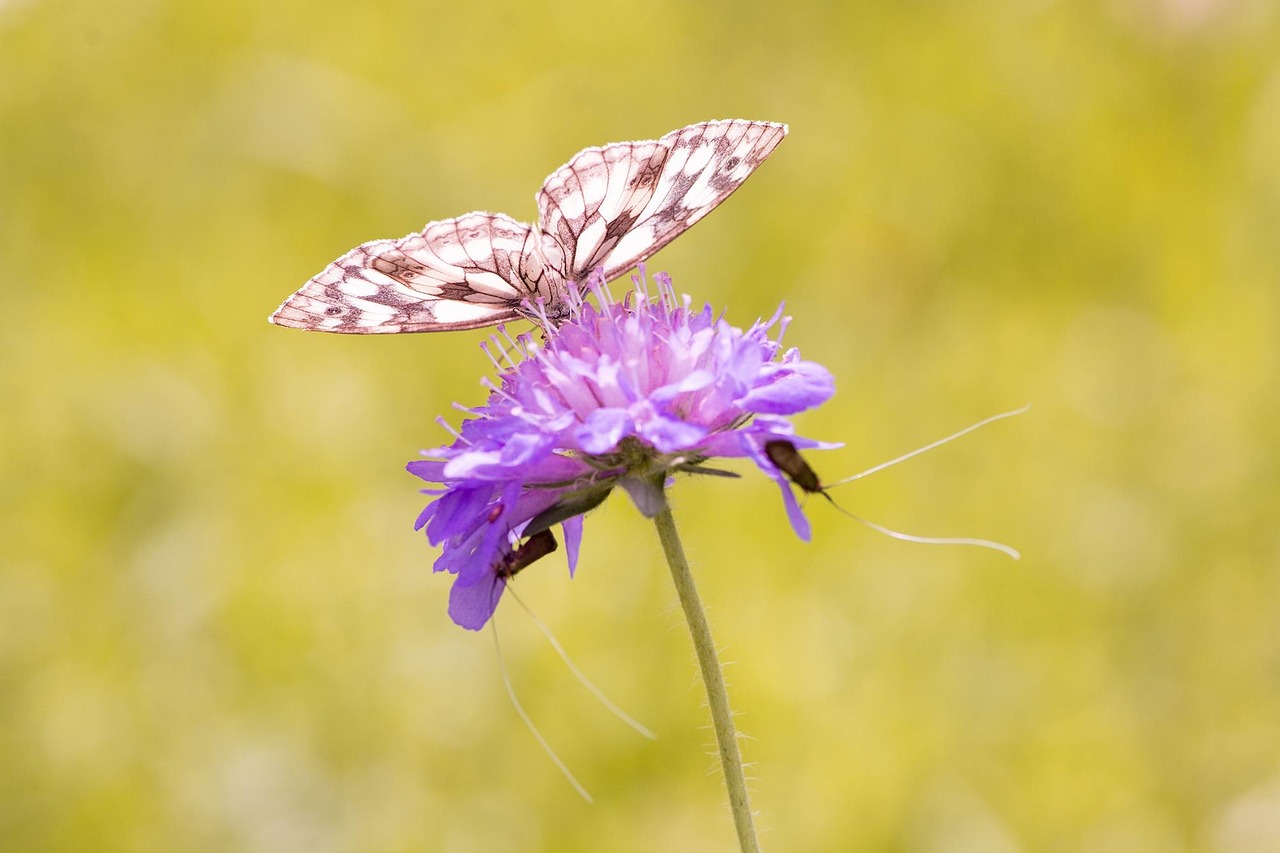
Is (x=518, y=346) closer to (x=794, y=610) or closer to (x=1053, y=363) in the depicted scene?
(x=794, y=610)

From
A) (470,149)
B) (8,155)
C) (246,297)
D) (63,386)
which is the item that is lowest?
(63,386)

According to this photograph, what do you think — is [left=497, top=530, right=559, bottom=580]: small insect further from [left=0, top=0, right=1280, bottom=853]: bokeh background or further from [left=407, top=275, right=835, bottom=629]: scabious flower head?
[left=0, top=0, right=1280, bottom=853]: bokeh background

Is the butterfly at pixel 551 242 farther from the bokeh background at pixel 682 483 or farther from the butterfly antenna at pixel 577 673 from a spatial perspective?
the bokeh background at pixel 682 483

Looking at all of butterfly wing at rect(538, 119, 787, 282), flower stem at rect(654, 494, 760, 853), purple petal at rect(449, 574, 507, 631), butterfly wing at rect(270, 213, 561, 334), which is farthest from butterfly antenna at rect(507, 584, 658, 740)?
butterfly wing at rect(538, 119, 787, 282)

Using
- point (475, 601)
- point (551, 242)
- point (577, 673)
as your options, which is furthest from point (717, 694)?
point (551, 242)

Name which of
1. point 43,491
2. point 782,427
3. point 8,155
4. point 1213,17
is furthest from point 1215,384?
point 8,155

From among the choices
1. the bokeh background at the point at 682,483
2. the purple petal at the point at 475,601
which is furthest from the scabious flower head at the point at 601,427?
the bokeh background at the point at 682,483

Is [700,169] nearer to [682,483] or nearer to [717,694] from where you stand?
→ [717,694]
